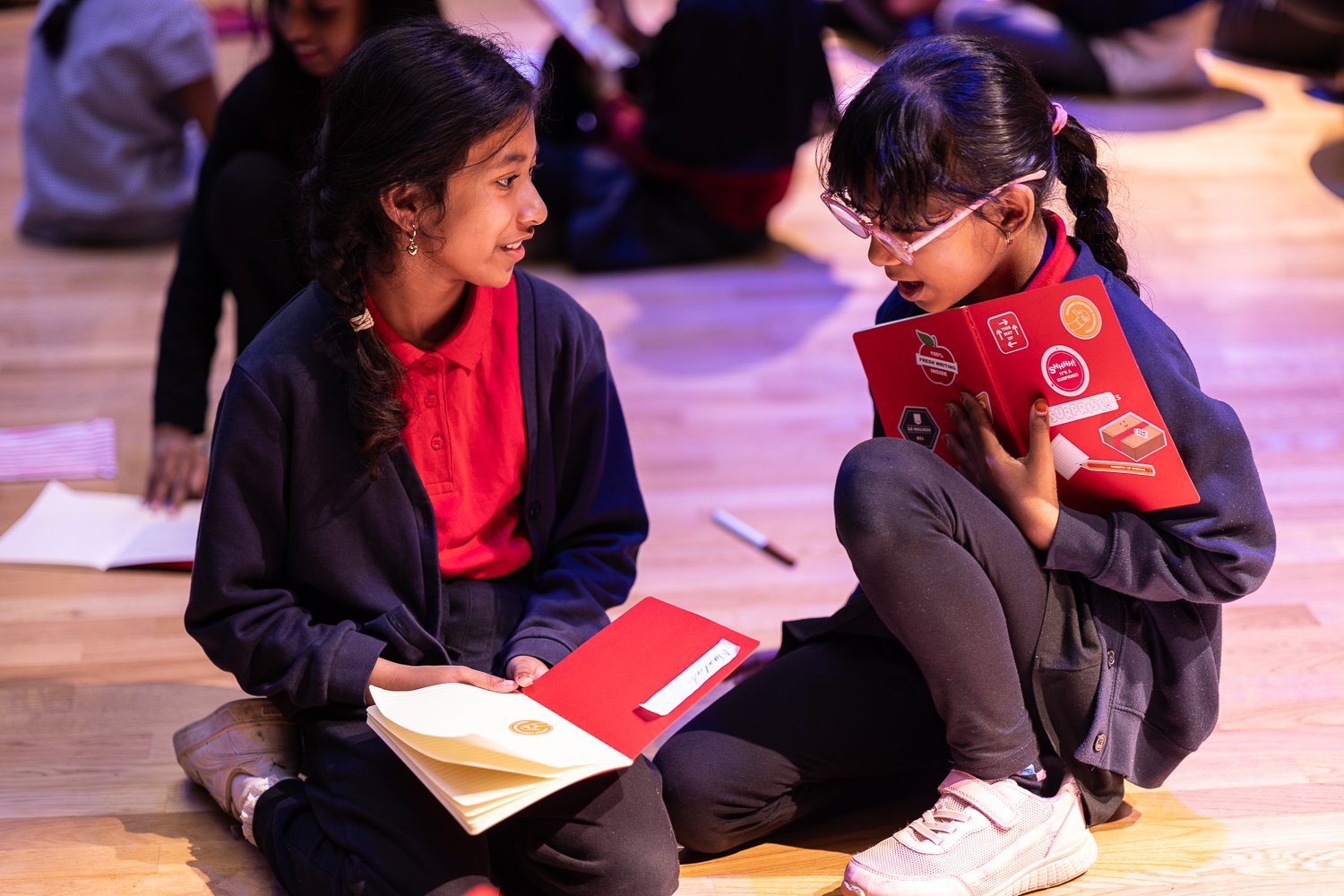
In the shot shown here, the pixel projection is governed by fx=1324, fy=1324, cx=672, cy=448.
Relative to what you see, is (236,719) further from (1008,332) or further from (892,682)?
(1008,332)

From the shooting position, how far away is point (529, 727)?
3.78 feet

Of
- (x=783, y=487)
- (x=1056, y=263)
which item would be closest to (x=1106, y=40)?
(x=783, y=487)

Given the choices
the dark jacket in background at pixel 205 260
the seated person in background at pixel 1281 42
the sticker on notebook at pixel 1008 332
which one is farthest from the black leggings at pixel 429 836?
the seated person in background at pixel 1281 42

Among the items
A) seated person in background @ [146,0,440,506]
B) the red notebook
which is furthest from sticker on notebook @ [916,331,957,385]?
seated person in background @ [146,0,440,506]

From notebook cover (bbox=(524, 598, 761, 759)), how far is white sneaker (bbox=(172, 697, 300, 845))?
306mm

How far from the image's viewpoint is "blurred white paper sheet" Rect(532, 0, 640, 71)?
3.08 metres

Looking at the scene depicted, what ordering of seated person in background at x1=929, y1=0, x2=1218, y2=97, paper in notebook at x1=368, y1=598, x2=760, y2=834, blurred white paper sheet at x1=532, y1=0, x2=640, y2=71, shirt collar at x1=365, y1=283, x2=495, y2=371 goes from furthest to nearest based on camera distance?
seated person in background at x1=929, y1=0, x2=1218, y2=97 < blurred white paper sheet at x1=532, y1=0, x2=640, y2=71 < shirt collar at x1=365, y1=283, x2=495, y2=371 < paper in notebook at x1=368, y1=598, x2=760, y2=834

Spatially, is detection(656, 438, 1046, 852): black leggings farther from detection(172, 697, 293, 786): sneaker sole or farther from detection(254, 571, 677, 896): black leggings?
detection(172, 697, 293, 786): sneaker sole

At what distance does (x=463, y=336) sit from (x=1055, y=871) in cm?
77

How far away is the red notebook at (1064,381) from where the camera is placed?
118 cm

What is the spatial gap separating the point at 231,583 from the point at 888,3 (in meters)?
3.81

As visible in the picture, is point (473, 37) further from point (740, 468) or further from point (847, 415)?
point (847, 415)

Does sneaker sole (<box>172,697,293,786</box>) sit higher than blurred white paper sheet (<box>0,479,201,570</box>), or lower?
higher

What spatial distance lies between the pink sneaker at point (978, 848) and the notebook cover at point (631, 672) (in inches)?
9.0
